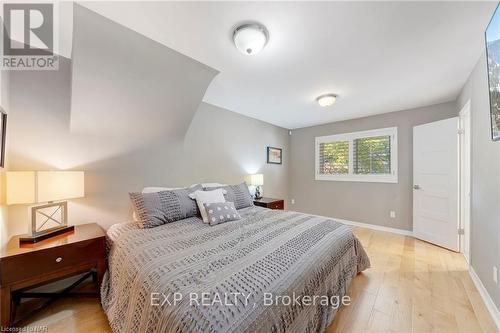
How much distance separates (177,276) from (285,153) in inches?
166

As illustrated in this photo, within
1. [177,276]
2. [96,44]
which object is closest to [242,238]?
[177,276]

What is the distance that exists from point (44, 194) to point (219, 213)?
1451 millimetres

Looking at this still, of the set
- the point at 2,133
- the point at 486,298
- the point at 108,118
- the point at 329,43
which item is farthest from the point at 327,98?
the point at 2,133

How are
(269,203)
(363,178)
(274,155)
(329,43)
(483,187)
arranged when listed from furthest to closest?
1. (274,155)
2. (363,178)
3. (269,203)
4. (483,187)
5. (329,43)

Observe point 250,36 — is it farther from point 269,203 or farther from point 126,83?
point 269,203

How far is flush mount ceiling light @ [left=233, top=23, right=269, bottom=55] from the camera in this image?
1512 mm

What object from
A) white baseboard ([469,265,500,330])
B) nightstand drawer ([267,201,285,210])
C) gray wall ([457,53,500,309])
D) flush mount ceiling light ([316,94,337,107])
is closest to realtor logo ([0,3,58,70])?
flush mount ceiling light ([316,94,337,107])

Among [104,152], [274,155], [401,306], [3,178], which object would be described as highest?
[274,155]

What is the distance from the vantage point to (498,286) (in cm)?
157

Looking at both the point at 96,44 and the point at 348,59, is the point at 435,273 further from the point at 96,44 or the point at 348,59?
the point at 96,44

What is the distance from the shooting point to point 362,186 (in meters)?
4.07

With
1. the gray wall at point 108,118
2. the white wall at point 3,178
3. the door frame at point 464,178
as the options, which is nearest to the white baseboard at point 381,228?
the door frame at point 464,178

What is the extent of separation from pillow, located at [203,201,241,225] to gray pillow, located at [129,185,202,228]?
224 millimetres

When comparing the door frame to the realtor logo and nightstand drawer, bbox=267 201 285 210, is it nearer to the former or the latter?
nightstand drawer, bbox=267 201 285 210
